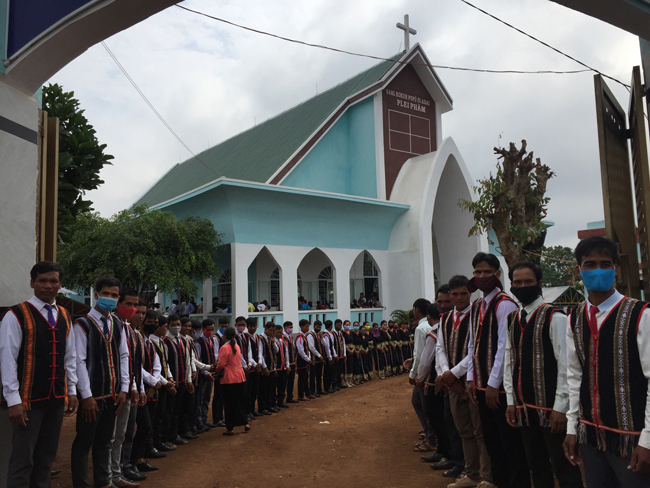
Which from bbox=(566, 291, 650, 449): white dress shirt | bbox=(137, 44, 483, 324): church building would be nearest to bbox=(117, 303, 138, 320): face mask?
bbox=(566, 291, 650, 449): white dress shirt

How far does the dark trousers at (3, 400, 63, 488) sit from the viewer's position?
3.86 m

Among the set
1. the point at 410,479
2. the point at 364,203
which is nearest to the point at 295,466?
the point at 410,479

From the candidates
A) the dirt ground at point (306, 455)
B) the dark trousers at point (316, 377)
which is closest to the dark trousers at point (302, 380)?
the dark trousers at point (316, 377)

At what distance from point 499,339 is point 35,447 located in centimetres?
371

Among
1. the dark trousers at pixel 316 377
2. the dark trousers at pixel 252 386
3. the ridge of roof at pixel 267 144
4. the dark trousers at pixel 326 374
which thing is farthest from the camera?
the ridge of roof at pixel 267 144

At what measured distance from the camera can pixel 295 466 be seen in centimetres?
634

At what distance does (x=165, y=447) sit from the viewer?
7250 millimetres

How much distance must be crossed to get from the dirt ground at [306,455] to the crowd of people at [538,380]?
57cm

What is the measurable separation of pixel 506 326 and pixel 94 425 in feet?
11.9

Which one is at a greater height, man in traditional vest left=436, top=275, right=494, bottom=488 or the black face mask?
the black face mask

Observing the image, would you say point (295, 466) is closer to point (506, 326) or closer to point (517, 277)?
point (506, 326)

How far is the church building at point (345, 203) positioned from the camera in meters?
15.9

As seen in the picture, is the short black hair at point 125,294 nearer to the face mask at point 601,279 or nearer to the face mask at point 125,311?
the face mask at point 125,311

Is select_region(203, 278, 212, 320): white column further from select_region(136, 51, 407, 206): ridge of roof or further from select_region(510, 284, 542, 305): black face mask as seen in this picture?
select_region(510, 284, 542, 305): black face mask
